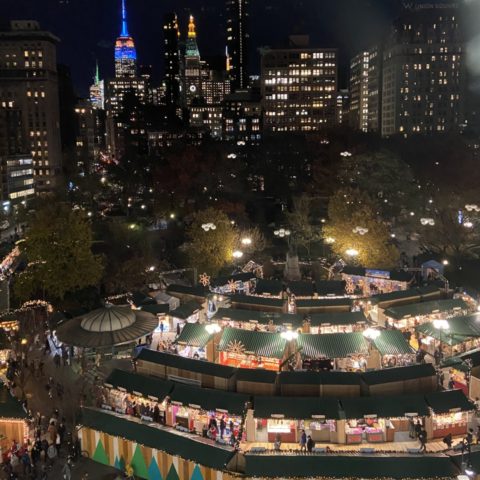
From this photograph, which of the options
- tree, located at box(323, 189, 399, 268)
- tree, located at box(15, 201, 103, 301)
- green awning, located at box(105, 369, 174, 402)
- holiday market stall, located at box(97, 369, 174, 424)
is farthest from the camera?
tree, located at box(323, 189, 399, 268)

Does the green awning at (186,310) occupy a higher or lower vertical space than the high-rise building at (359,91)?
lower

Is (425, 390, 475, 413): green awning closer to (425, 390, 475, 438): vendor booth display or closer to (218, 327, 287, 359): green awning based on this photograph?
(425, 390, 475, 438): vendor booth display

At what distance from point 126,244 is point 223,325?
795 inches

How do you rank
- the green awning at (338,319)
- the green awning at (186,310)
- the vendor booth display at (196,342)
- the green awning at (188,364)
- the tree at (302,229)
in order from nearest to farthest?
the green awning at (188,364) < the vendor booth display at (196,342) < the green awning at (338,319) < the green awning at (186,310) < the tree at (302,229)

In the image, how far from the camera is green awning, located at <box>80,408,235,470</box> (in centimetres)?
1630

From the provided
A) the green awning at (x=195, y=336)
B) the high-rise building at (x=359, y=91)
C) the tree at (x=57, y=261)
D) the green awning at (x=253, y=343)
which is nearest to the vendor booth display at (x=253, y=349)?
the green awning at (x=253, y=343)

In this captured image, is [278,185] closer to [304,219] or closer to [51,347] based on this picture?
[304,219]

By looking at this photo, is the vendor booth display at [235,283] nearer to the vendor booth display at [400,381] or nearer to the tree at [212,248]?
the tree at [212,248]

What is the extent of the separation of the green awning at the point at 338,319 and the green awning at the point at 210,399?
8986 millimetres

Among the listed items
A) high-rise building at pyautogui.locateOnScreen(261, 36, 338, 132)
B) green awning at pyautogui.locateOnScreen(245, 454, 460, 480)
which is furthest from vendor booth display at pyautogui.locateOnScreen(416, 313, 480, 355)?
high-rise building at pyautogui.locateOnScreen(261, 36, 338, 132)

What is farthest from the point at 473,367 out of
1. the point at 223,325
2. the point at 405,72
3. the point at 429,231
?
the point at 405,72

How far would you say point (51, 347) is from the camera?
89.6 feet

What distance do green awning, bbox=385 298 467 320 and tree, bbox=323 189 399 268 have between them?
31.8 feet

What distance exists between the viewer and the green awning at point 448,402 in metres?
18.3
